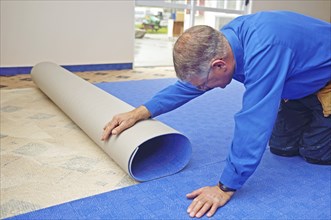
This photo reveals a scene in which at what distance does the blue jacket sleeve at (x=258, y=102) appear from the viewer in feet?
3.59

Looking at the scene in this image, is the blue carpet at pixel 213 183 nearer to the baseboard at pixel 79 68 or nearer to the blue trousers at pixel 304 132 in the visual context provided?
the blue trousers at pixel 304 132

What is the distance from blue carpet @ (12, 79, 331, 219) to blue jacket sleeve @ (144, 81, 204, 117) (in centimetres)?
30

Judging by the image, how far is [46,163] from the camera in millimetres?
1554

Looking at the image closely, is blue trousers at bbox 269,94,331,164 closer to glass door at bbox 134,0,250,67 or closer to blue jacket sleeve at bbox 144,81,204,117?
blue jacket sleeve at bbox 144,81,204,117

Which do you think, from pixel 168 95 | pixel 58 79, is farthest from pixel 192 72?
pixel 58 79

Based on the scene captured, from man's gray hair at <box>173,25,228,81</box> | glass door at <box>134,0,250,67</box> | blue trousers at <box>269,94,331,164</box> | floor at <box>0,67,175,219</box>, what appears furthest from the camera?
glass door at <box>134,0,250,67</box>

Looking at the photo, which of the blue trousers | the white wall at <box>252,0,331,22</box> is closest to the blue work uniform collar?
the blue trousers

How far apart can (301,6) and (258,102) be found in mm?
6361

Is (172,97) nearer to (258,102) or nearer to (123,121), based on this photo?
(123,121)

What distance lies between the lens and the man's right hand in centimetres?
145

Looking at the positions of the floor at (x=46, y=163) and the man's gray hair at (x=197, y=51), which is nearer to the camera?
the man's gray hair at (x=197, y=51)

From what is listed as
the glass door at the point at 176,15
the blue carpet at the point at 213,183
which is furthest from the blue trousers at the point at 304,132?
the glass door at the point at 176,15

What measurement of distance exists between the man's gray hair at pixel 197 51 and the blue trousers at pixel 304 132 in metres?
0.76

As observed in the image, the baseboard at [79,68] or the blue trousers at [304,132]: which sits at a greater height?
the blue trousers at [304,132]
